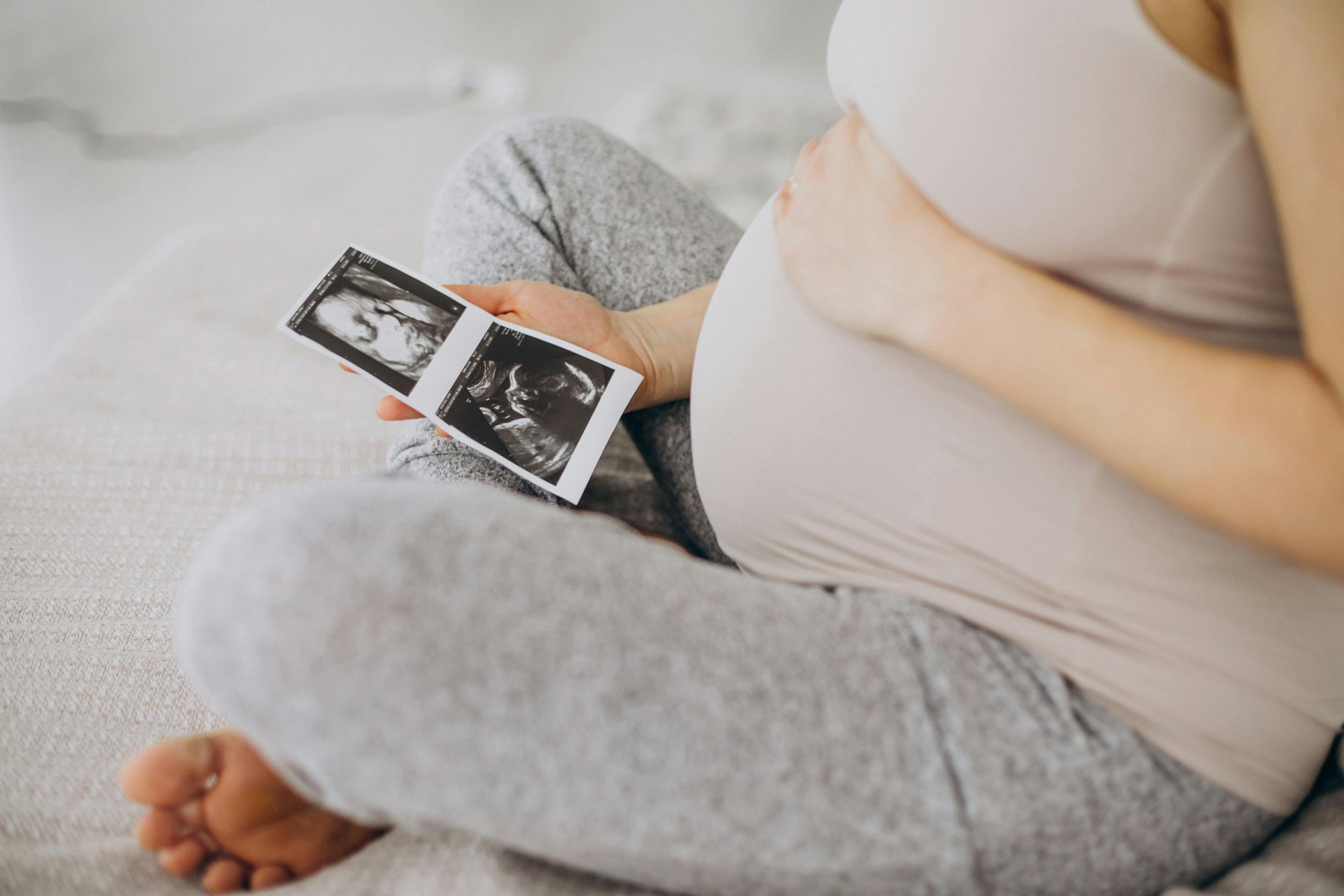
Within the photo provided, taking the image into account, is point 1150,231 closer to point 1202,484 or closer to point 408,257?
point 1202,484

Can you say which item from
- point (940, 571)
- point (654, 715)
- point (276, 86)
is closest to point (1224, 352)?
point (940, 571)

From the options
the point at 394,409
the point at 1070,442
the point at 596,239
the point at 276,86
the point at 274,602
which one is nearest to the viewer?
the point at 274,602

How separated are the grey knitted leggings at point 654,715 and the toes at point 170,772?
0.38 ft

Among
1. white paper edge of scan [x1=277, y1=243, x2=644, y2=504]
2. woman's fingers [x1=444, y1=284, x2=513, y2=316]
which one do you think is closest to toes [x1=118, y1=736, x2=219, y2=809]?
white paper edge of scan [x1=277, y1=243, x2=644, y2=504]

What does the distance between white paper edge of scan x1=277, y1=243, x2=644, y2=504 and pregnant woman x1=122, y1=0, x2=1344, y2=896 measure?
166 mm

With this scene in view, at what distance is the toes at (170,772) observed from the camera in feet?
1.71

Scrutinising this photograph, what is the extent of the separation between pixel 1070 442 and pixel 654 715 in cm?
29

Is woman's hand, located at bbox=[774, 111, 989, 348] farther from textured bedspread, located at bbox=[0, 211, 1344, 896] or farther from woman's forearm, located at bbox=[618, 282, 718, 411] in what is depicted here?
textured bedspread, located at bbox=[0, 211, 1344, 896]

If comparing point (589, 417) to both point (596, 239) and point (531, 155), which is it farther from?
point (531, 155)

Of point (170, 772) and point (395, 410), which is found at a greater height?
point (395, 410)

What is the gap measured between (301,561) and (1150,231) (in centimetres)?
47

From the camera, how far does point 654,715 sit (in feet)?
1.42

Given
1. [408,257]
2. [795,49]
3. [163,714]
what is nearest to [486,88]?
[795,49]

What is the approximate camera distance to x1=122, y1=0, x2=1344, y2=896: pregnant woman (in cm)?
42
